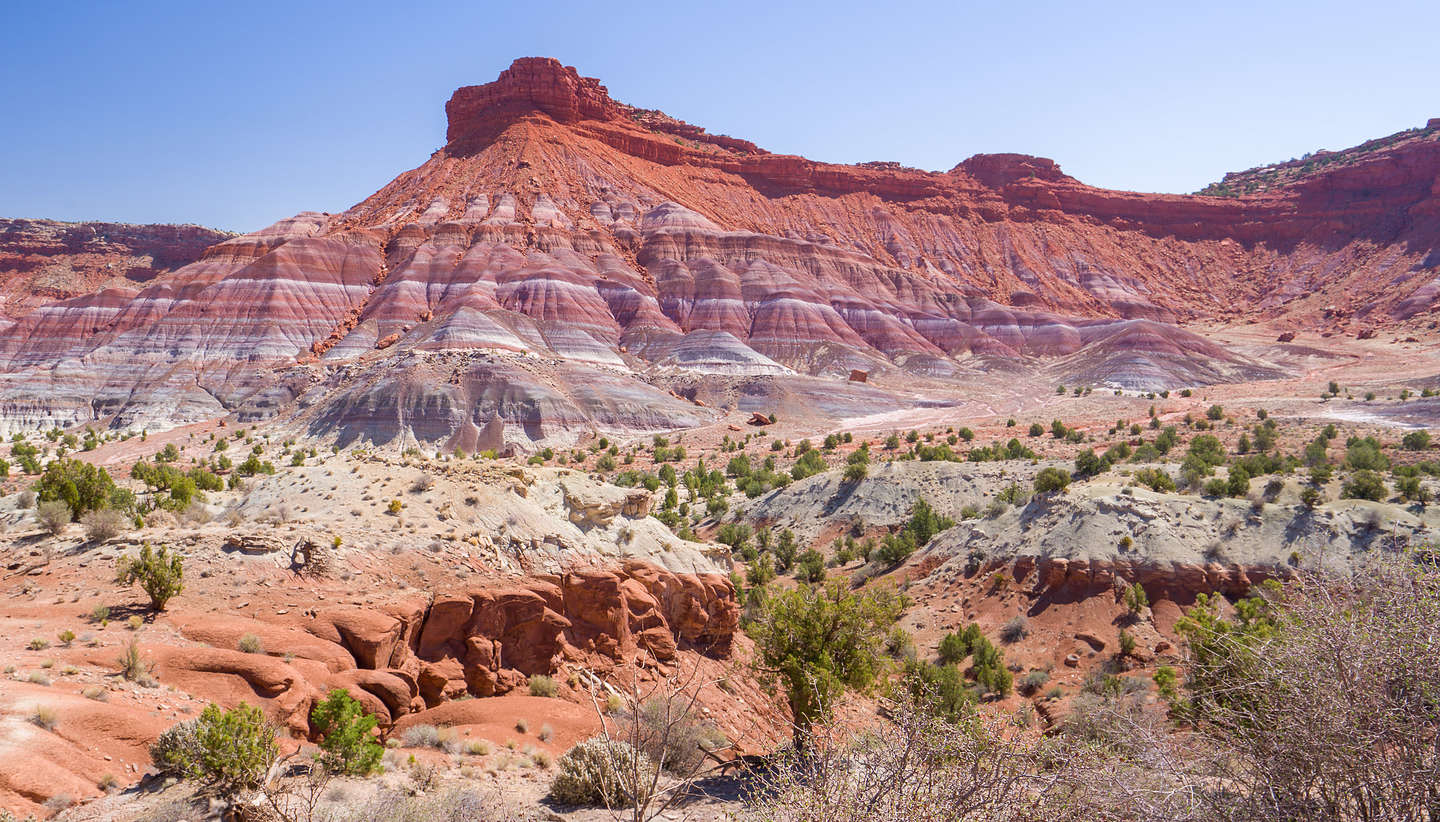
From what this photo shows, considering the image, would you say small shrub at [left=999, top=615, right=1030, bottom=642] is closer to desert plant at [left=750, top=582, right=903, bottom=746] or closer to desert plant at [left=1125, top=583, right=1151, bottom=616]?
desert plant at [left=1125, top=583, right=1151, bottom=616]

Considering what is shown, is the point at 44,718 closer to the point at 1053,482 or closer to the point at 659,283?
the point at 1053,482

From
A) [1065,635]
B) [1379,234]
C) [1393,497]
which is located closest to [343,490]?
[1065,635]

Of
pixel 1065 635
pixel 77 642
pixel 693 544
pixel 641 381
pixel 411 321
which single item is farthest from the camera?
pixel 411 321

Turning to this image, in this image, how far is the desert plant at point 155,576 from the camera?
1107cm

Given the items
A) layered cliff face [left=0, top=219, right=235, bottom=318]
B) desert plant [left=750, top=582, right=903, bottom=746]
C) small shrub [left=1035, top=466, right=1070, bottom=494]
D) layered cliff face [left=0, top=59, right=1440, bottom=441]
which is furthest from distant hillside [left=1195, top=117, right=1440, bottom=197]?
layered cliff face [left=0, top=219, right=235, bottom=318]

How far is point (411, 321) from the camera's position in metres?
75.4

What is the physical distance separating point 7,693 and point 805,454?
138ft

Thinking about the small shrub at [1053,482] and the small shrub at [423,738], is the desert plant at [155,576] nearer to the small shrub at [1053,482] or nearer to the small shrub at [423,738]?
the small shrub at [423,738]

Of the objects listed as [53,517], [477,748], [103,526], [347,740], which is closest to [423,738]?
[477,748]

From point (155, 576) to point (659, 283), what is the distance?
80387mm

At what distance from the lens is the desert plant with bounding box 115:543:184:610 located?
11070mm

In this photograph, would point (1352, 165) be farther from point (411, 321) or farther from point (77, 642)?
point (77, 642)

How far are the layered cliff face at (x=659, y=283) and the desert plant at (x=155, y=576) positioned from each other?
1713 inches

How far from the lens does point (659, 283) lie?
294 ft
